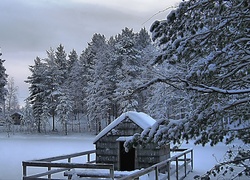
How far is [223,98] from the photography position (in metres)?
5.18

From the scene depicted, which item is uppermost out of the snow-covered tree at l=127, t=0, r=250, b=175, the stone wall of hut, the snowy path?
the snow-covered tree at l=127, t=0, r=250, b=175

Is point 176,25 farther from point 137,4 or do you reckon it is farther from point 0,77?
point 0,77

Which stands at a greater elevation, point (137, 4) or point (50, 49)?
point (50, 49)

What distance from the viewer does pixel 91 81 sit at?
51.9 meters

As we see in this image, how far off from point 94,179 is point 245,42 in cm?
629

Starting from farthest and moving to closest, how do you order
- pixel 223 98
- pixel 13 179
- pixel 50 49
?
1. pixel 50 49
2. pixel 13 179
3. pixel 223 98

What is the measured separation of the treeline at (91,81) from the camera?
141 feet

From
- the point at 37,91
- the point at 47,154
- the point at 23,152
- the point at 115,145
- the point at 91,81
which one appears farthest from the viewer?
the point at 37,91

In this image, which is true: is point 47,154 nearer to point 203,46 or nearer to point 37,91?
point 203,46

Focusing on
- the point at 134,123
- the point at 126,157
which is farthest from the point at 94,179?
the point at 126,157

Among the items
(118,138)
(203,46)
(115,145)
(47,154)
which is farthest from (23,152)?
(203,46)

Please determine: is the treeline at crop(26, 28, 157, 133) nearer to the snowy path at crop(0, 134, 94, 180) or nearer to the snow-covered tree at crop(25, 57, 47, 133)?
the snow-covered tree at crop(25, 57, 47, 133)

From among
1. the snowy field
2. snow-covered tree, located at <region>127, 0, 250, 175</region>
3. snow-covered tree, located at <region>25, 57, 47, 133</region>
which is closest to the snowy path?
the snowy field

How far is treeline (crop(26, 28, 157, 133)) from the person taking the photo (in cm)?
4306
